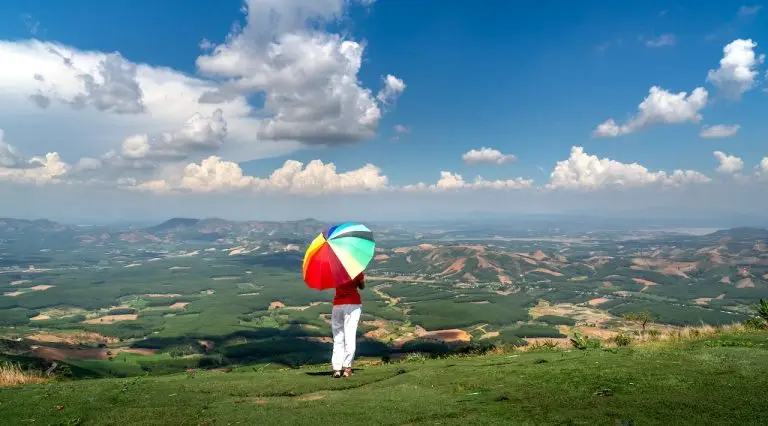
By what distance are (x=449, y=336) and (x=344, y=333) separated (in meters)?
135

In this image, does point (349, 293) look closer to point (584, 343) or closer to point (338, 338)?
point (338, 338)

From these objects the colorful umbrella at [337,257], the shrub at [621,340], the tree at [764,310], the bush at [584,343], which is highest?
the colorful umbrella at [337,257]

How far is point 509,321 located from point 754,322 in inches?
6315

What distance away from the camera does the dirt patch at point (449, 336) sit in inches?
5315

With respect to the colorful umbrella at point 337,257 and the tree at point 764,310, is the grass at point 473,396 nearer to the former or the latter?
the colorful umbrella at point 337,257

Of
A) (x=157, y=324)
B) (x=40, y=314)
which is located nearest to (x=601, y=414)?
(x=157, y=324)

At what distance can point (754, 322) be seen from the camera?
1850cm

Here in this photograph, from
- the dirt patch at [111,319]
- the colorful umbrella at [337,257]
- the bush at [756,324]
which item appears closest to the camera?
the colorful umbrella at [337,257]

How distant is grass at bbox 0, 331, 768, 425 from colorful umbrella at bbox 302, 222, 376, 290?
10.4 feet

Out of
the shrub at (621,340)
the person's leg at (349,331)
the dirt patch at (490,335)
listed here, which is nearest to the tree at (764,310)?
the shrub at (621,340)

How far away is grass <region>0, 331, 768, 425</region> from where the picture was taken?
7.58 m

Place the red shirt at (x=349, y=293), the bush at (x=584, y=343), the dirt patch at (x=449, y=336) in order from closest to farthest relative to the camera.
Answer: the red shirt at (x=349, y=293), the bush at (x=584, y=343), the dirt patch at (x=449, y=336)

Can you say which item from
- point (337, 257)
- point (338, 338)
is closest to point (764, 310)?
point (338, 338)

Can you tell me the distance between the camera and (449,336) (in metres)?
141
